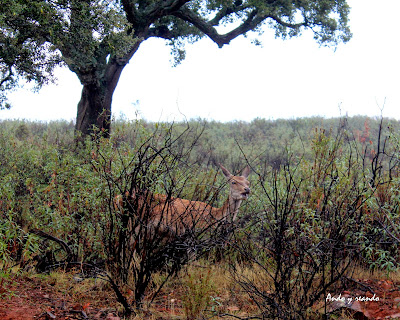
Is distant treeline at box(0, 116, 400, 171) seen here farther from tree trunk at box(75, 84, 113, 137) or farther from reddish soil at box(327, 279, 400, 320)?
reddish soil at box(327, 279, 400, 320)

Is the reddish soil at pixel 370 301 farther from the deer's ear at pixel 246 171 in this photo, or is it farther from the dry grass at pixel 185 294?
the deer's ear at pixel 246 171

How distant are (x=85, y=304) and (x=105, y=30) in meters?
6.39

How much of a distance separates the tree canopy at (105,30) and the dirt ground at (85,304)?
3.41 m

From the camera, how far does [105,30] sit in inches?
391

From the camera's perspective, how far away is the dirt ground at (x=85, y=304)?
4.81m

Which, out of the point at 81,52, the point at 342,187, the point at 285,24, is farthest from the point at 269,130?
the point at 342,187

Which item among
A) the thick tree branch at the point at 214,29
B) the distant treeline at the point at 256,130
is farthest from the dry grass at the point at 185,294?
the distant treeline at the point at 256,130

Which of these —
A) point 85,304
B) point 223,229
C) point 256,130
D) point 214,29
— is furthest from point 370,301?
point 256,130

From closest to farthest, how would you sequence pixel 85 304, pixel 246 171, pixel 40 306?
pixel 40 306, pixel 85 304, pixel 246 171

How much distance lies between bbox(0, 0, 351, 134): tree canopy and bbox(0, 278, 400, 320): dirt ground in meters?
3.41

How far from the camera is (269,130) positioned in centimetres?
2666

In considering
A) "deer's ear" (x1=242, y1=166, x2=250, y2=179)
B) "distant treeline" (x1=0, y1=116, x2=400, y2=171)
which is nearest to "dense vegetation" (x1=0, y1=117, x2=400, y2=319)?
"deer's ear" (x1=242, y1=166, x2=250, y2=179)

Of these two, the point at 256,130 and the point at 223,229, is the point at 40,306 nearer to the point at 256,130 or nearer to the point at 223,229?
the point at 223,229

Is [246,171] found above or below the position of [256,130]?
below
